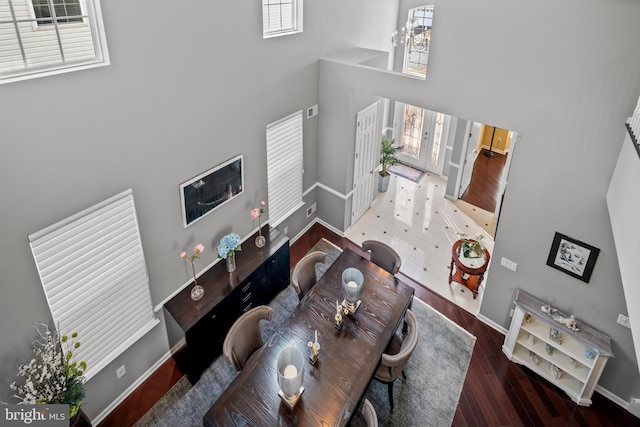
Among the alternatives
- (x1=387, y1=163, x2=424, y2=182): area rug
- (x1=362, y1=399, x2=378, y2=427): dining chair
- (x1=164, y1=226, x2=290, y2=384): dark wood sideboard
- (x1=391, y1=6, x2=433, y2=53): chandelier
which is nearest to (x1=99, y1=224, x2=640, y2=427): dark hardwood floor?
(x1=164, y1=226, x2=290, y2=384): dark wood sideboard

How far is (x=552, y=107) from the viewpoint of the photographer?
452cm

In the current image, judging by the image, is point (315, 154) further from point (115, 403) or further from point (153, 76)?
point (115, 403)

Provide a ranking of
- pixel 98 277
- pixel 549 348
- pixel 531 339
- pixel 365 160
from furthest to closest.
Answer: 1. pixel 365 160
2. pixel 531 339
3. pixel 549 348
4. pixel 98 277

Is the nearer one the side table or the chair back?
the chair back

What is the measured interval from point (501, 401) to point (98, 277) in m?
5.04

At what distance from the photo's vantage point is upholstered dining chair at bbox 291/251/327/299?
214 inches

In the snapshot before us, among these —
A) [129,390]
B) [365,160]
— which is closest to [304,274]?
[129,390]

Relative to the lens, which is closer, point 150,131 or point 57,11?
point 57,11

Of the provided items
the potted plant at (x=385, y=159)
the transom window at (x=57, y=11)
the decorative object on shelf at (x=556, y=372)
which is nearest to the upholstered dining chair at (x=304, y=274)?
the decorative object on shelf at (x=556, y=372)

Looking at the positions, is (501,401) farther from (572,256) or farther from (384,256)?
(384,256)

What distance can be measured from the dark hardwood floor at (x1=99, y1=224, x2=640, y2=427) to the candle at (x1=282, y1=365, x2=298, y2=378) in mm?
2025

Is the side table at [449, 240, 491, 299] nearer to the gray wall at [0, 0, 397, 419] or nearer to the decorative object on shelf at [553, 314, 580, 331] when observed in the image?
the decorative object on shelf at [553, 314, 580, 331]

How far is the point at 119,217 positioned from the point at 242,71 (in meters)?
2.36

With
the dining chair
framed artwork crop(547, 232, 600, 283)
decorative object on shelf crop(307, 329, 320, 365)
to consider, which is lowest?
the dining chair
